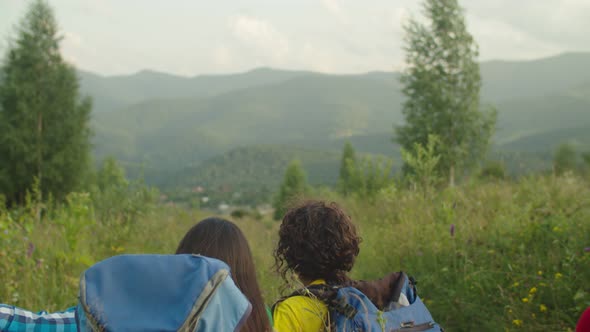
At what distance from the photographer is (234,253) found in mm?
1935

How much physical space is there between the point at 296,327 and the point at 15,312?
3.43ft

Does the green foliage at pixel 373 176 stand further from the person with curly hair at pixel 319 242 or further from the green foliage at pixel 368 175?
the person with curly hair at pixel 319 242

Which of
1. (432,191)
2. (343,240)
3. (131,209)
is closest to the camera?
(343,240)

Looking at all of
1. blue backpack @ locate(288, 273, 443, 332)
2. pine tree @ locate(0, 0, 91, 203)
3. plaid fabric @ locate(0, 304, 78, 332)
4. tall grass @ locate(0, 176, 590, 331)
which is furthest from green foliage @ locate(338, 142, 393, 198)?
pine tree @ locate(0, 0, 91, 203)

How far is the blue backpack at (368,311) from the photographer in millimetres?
1748

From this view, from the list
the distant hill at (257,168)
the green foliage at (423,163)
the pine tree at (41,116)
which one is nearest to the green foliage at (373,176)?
the green foliage at (423,163)

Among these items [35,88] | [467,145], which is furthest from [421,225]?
[35,88]

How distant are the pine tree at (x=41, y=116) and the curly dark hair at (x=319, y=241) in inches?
838

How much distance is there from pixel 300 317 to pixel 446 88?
18.5 meters

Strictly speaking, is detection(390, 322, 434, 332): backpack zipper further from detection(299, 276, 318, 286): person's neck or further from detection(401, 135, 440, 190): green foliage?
detection(401, 135, 440, 190): green foliage

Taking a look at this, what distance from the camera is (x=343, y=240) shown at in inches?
81.4

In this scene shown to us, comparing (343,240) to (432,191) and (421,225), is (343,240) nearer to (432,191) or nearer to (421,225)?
(421,225)

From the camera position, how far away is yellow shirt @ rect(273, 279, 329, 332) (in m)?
1.90

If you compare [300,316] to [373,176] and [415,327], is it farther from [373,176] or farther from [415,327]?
[373,176]
